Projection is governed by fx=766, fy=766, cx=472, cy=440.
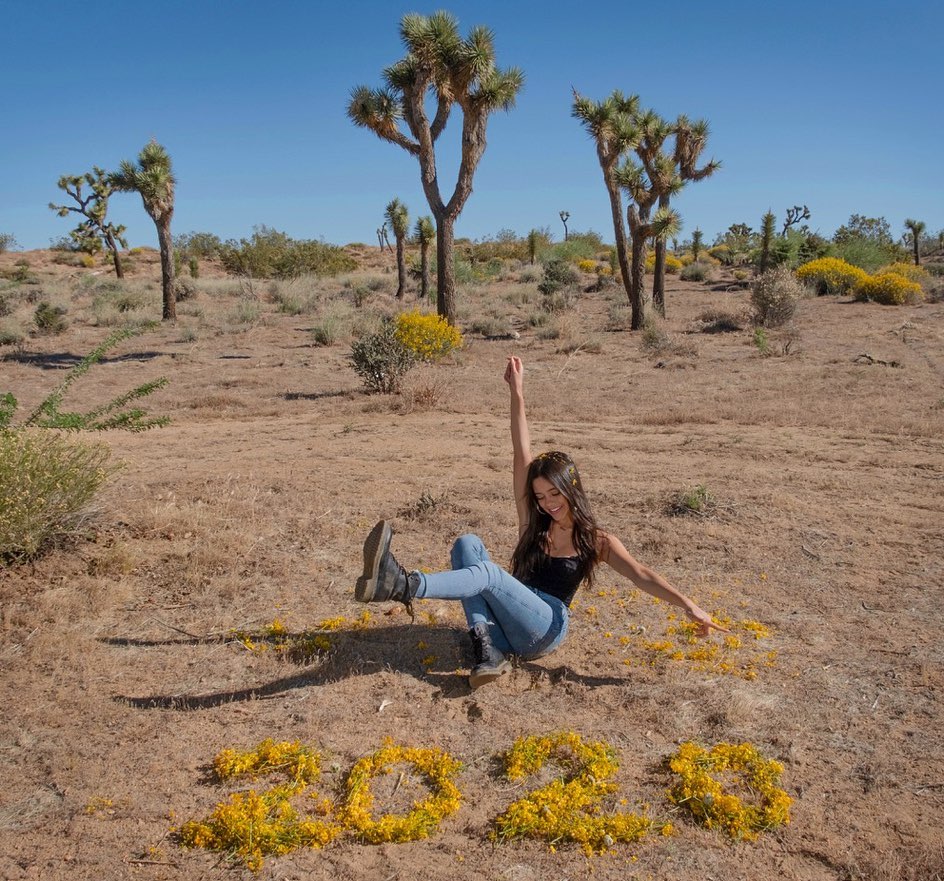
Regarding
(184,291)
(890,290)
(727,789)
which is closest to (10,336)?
(184,291)

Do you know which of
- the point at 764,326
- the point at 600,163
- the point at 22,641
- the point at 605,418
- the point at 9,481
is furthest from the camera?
the point at 600,163

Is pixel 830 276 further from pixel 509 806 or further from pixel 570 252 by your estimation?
pixel 509 806

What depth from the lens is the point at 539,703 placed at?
11.3 ft

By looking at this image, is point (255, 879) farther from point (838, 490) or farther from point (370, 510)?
point (838, 490)

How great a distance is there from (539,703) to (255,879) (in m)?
1.44

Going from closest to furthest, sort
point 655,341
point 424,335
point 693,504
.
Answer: point 693,504 < point 424,335 < point 655,341

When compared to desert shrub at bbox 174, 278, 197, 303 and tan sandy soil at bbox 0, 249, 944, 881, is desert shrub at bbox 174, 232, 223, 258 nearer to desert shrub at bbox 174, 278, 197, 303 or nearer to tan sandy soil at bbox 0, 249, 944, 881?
desert shrub at bbox 174, 278, 197, 303

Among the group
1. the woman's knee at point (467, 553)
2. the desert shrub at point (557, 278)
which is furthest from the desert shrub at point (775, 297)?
the woman's knee at point (467, 553)

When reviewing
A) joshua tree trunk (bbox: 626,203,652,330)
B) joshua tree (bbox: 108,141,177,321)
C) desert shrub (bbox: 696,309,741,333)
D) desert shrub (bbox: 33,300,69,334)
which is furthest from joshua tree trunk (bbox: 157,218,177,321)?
desert shrub (bbox: 696,309,741,333)

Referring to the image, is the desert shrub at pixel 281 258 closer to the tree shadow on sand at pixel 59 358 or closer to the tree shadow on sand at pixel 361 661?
the tree shadow on sand at pixel 59 358

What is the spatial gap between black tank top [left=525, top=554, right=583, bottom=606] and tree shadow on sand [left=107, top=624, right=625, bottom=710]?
393 mm

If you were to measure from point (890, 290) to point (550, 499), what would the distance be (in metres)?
21.6

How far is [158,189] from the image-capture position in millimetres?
20609

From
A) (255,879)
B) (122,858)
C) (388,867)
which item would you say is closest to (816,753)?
(388,867)
